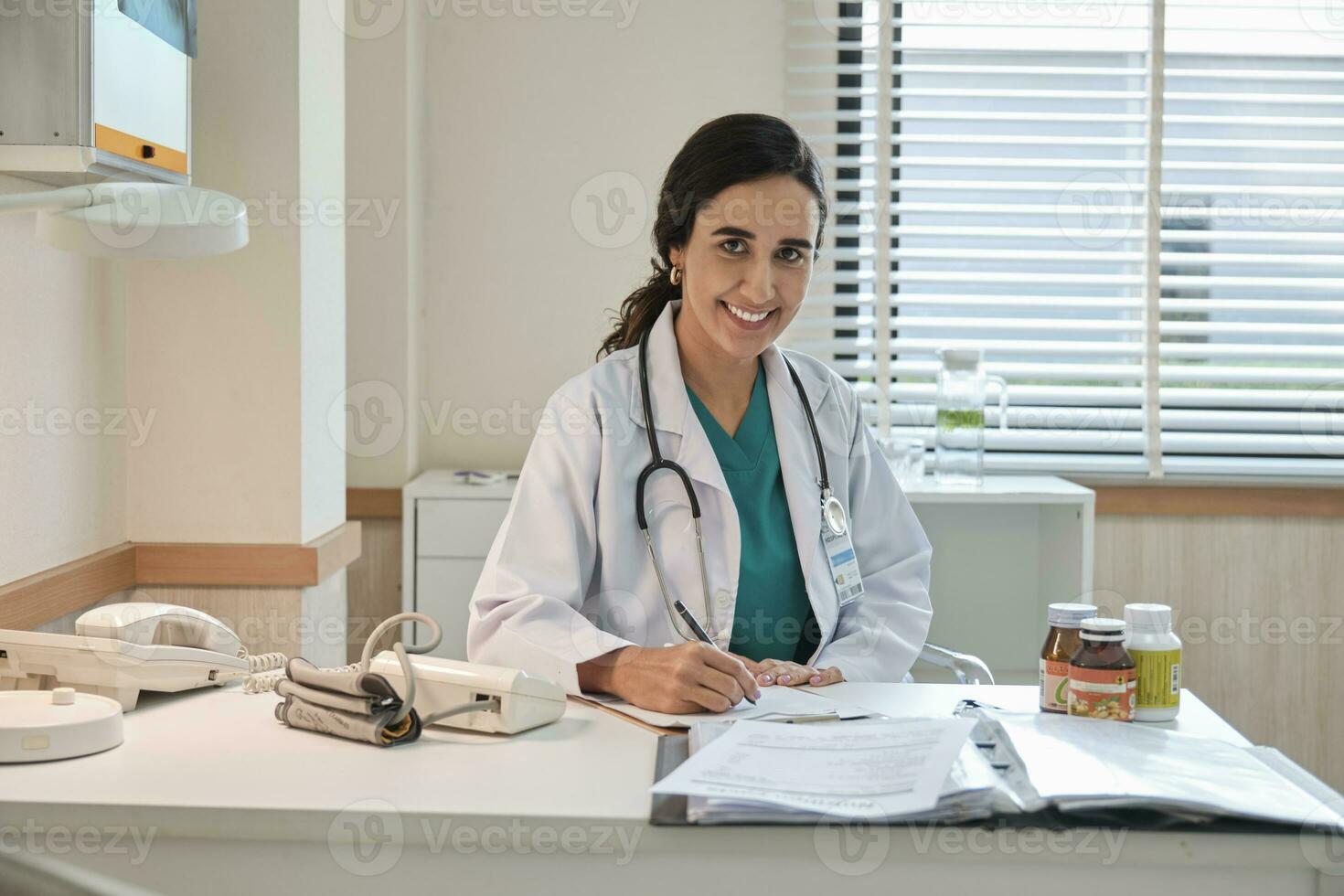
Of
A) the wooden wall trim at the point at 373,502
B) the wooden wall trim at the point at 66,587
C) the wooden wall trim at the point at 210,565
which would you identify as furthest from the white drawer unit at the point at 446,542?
the wooden wall trim at the point at 66,587

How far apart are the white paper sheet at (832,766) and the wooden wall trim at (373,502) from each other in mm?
2132

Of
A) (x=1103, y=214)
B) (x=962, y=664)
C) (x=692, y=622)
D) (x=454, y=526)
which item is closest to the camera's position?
(x=692, y=622)

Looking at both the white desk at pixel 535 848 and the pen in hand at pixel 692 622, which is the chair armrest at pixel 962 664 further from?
the white desk at pixel 535 848

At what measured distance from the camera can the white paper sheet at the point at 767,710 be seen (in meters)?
1.37

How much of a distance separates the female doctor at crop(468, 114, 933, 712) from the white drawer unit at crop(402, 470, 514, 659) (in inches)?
40.8

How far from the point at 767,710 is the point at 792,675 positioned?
0.19 meters

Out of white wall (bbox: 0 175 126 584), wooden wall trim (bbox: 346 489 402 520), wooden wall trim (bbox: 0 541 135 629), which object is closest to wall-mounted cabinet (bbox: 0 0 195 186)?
white wall (bbox: 0 175 126 584)

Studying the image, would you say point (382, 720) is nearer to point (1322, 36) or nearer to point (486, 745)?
point (486, 745)

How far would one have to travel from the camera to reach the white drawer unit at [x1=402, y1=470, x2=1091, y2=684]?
2.99 m

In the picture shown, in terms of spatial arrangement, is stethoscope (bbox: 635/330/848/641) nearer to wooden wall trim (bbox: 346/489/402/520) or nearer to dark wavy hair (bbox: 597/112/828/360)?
dark wavy hair (bbox: 597/112/828/360)

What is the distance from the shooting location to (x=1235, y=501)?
3371 millimetres

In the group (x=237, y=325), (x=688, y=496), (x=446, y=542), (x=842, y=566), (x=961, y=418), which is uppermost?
(x=237, y=325)

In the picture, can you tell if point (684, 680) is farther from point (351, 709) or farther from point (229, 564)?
point (229, 564)

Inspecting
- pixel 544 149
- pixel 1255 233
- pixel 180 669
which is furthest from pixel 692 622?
pixel 1255 233
